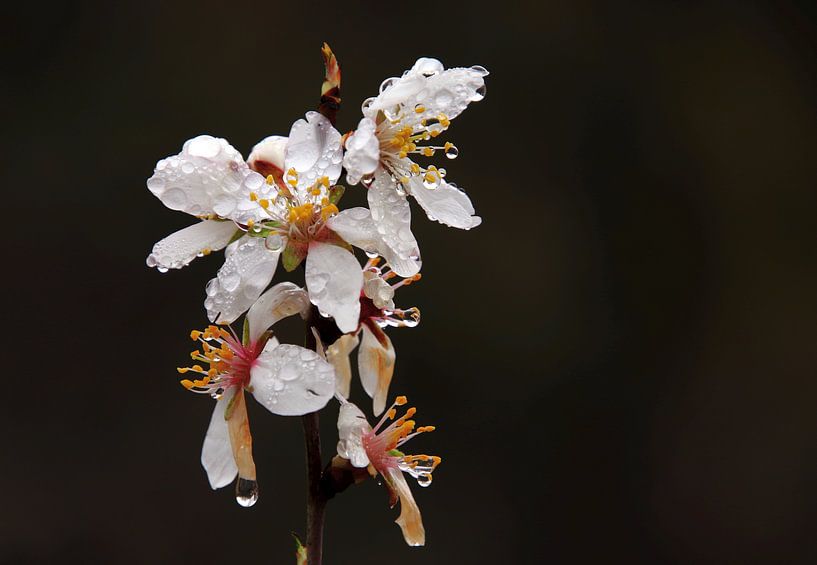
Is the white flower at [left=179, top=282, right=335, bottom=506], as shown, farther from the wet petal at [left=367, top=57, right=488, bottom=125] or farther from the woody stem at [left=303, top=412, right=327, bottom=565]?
the wet petal at [left=367, top=57, right=488, bottom=125]

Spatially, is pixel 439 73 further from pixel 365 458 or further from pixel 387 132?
pixel 365 458

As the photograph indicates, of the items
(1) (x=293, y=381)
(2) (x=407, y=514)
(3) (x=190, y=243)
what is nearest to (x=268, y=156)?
(3) (x=190, y=243)

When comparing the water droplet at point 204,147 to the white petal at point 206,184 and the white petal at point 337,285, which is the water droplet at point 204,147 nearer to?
the white petal at point 206,184

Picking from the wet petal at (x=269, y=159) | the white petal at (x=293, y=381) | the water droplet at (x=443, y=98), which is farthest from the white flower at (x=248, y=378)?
the water droplet at (x=443, y=98)

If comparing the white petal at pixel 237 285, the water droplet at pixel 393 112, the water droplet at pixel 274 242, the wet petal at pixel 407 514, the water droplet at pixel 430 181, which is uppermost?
the water droplet at pixel 393 112

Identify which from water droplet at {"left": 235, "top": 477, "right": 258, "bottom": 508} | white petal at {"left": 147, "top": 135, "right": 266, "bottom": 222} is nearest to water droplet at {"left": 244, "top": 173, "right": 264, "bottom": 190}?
white petal at {"left": 147, "top": 135, "right": 266, "bottom": 222}

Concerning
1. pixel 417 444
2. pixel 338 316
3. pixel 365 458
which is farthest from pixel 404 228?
pixel 417 444

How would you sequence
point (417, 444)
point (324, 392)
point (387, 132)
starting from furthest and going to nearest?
point (417, 444) → point (387, 132) → point (324, 392)
